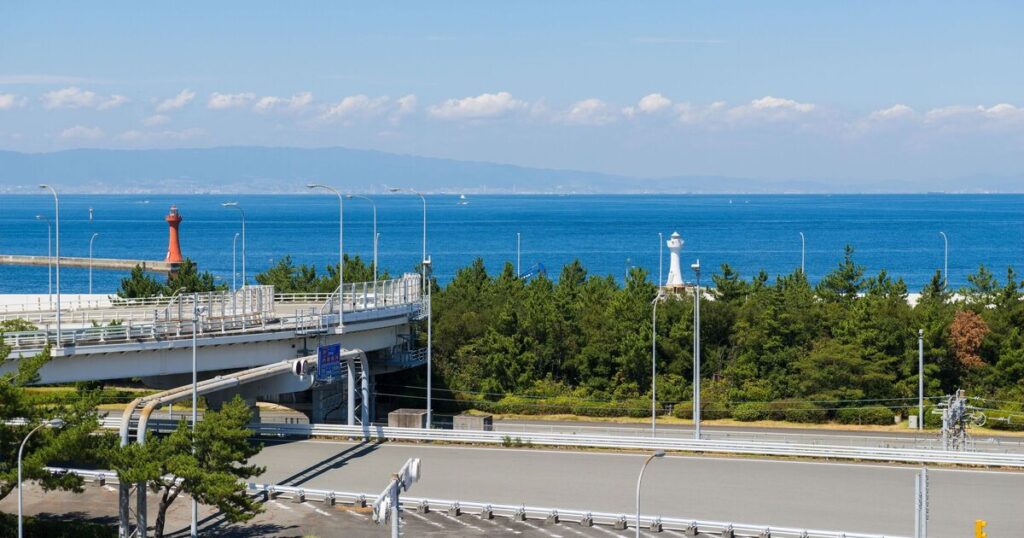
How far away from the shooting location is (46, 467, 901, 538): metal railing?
31109mm

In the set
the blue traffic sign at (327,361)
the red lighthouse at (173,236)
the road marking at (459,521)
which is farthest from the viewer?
the red lighthouse at (173,236)

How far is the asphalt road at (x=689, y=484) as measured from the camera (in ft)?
109

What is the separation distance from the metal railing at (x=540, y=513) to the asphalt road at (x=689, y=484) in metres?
1.49

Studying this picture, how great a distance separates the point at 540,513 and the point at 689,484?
5.83 meters

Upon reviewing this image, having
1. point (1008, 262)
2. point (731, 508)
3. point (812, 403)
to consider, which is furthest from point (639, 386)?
point (1008, 262)

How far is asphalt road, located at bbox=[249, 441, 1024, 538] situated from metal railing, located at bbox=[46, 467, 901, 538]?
1489mm

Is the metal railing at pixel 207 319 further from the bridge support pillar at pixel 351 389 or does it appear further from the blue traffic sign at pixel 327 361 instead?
the bridge support pillar at pixel 351 389

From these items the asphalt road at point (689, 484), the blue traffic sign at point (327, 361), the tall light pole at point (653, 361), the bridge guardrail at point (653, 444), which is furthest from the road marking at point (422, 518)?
the tall light pole at point (653, 361)

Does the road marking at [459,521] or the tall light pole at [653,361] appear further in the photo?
the tall light pole at [653,361]

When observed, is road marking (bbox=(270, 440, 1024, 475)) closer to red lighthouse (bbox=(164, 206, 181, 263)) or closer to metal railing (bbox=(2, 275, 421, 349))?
metal railing (bbox=(2, 275, 421, 349))

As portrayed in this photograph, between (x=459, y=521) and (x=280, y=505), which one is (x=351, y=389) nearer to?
(x=280, y=505)

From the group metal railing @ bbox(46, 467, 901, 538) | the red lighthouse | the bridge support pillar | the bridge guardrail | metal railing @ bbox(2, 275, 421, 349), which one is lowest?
metal railing @ bbox(46, 467, 901, 538)

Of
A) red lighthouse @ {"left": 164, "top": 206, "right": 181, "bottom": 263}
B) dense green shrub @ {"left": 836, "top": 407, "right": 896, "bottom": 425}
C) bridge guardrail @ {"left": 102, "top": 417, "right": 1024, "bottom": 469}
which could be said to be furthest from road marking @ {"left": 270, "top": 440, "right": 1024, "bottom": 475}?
red lighthouse @ {"left": 164, "top": 206, "right": 181, "bottom": 263}

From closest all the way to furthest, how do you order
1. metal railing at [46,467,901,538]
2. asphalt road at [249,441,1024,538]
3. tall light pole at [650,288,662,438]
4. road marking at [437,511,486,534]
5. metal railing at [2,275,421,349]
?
metal railing at [46,467,901,538]
road marking at [437,511,486,534]
asphalt road at [249,441,1024,538]
metal railing at [2,275,421,349]
tall light pole at [650,288,662,438]
